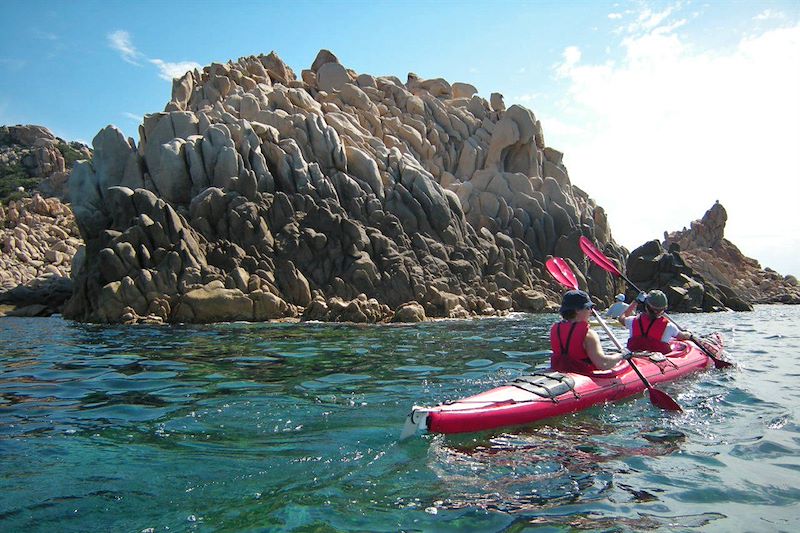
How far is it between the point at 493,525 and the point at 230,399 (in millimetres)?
5770

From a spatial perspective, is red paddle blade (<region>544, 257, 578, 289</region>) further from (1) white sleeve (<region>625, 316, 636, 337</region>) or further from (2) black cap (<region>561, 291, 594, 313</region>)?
(2) black cap (<region>561, 291, 594, 313</region>)

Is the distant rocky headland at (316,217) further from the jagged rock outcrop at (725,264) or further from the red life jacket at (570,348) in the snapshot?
the jagged rock outcrop at (725,264)

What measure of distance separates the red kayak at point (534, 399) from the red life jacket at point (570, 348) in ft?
0.61

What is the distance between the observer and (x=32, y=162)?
7975 centimetres

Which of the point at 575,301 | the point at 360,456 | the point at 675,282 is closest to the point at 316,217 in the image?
the point at 575,301

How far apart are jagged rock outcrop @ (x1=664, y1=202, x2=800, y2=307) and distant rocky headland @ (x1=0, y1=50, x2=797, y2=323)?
1993cm

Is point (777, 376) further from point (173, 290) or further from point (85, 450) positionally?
point (173, 290)

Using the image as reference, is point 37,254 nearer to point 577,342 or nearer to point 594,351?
point 577,342

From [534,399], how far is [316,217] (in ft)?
74.9

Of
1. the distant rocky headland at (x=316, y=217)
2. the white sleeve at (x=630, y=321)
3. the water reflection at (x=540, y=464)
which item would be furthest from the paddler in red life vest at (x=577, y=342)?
the distant rocky headland at (x=316, y=217)

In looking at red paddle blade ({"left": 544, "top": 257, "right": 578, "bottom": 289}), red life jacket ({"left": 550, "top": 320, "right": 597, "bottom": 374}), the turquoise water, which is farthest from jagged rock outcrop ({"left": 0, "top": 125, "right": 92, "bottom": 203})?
red life jacket ({"left": 550, "top": 320, "right": 597, "bottom": 374})

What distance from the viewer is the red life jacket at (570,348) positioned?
866cm

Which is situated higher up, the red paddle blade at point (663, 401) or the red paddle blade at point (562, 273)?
the red paddle blade at point (562, 273)

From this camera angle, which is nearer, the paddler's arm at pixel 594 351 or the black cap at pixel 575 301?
the black cap at pixel 575 301
